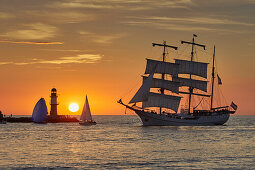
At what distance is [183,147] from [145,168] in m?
24.3

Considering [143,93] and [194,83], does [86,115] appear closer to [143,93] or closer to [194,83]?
[143,93]

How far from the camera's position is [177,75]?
15912 cm

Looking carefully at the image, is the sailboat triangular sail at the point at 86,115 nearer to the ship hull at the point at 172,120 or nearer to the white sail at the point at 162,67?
the ship hull at the point at 172,120

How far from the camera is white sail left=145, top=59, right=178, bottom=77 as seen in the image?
15362 cm

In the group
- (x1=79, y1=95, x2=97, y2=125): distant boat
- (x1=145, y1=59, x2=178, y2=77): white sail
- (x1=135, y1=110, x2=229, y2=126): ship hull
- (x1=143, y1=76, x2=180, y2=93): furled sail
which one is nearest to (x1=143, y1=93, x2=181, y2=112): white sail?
(x1=143, y1=76, x2=180, y2=93): furled sail

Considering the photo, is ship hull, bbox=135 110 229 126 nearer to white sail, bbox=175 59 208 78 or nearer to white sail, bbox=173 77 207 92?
white sail, bbox=173 77 207 92

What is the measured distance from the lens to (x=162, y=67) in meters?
156

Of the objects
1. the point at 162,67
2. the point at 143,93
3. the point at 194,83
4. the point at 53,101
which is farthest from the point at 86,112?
the point at 194,83

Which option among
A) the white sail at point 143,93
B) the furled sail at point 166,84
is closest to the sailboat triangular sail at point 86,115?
the furled sail at point 166,84

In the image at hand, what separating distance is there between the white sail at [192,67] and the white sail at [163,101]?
11.0m

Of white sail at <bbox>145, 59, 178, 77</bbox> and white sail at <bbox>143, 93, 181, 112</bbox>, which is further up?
A: white sail at <bbox>145, 59, 178, 77</bbox>

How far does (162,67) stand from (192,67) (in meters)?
15.1

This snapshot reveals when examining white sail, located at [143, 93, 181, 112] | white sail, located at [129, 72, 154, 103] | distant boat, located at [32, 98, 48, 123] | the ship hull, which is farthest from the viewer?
distant boat, located at [32, 98, 48, 123]

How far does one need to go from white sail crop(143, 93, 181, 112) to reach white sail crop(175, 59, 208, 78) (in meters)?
11.0
